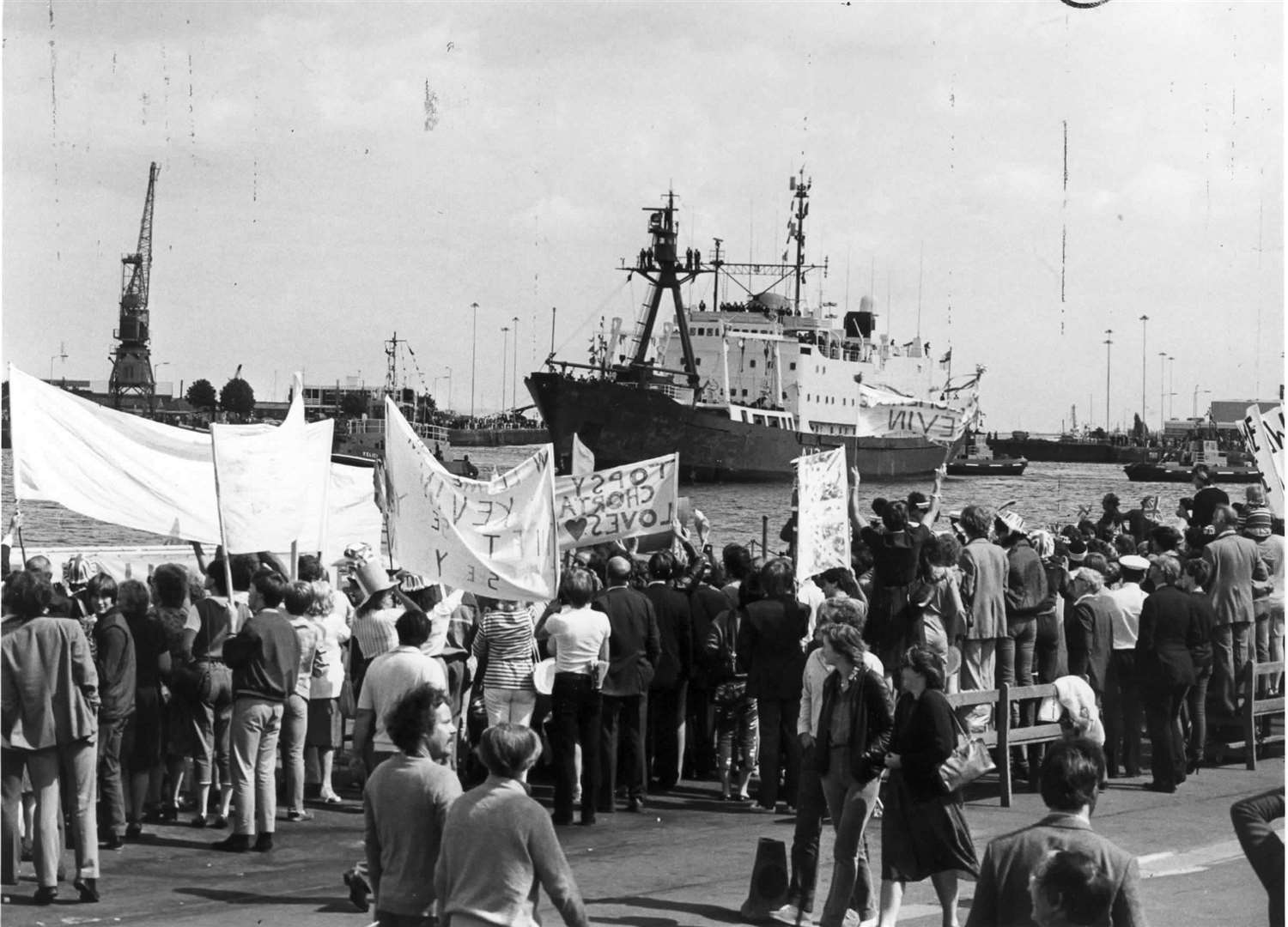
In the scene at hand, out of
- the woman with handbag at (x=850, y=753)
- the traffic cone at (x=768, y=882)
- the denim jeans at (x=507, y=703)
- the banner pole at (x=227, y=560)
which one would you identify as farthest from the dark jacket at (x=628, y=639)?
the woman with handbag at (x=850, y=753)

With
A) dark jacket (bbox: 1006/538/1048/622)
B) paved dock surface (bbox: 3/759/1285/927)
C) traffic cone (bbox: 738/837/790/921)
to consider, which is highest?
dark jacket (bbox: 1006/538/1048/622)

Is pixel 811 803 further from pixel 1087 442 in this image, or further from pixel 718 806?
pixel 1087 442

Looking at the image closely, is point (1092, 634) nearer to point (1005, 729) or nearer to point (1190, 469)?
point (1005, 729)

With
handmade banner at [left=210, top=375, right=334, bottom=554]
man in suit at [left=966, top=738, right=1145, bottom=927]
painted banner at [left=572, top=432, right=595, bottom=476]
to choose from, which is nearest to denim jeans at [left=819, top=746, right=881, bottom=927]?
man in suit at [left=966, top=738, right=1145, bottom=927]

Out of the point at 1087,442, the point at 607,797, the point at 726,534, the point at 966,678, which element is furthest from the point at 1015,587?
the point at 1087,442

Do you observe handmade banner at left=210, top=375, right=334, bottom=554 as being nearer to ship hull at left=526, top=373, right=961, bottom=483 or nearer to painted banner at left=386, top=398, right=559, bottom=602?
painted banner at left=386, top=398, right=559, bottom=602

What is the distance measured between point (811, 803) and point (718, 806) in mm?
3104

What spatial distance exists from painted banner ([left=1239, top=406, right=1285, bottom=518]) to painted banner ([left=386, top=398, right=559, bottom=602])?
13.8 feet

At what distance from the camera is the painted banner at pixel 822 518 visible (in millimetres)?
12461

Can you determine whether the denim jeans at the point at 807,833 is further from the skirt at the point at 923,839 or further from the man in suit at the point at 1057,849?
the man in suit at the point at 1057,849

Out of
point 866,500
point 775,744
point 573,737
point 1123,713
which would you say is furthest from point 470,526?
point 866,500

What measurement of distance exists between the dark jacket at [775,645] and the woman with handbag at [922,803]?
261 centimetres

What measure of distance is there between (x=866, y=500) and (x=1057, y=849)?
3319 inches

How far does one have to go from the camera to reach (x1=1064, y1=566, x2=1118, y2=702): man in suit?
38.4 feet
